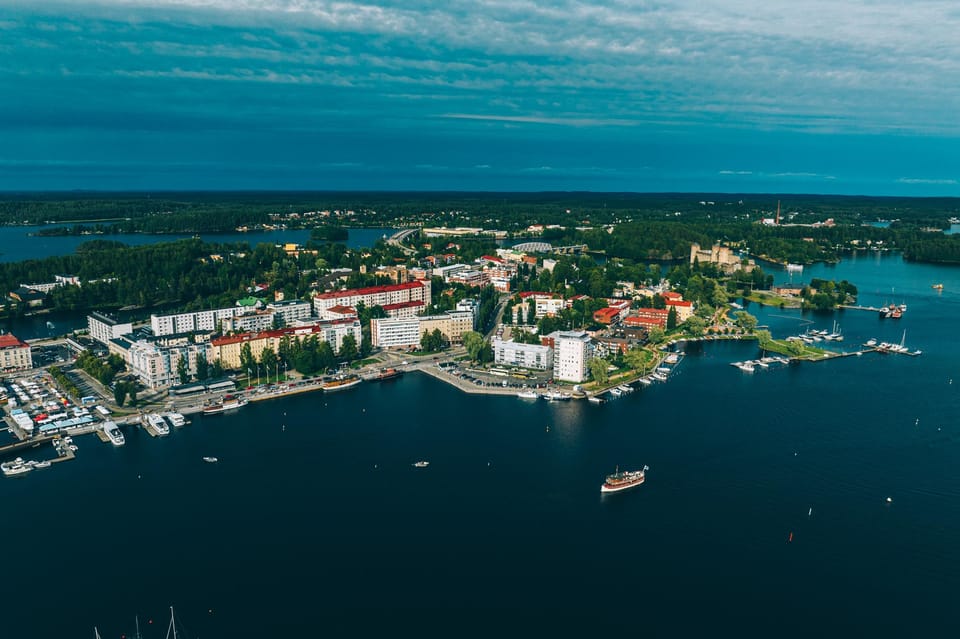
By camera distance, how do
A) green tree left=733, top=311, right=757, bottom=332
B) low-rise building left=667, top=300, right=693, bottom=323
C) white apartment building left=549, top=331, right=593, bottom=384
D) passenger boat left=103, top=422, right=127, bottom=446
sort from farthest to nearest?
low-rise building left=667, top=300, right=693, bottom=323 < green tree left=733, top=311, right=757, bottom=332 < white apartment building left=549, top=331, right=593, bottom=384 < passenger boat left=103, top=422, right=127, bottom=446

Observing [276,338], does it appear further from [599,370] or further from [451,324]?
[599,370]

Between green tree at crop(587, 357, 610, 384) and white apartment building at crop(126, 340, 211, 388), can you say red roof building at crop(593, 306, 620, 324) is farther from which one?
white apartment building at crop(126, 340, 211, 388)

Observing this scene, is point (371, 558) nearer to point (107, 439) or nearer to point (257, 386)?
point (107, 439)

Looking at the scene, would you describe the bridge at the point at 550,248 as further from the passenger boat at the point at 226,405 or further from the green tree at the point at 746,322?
the passenger boat at the point at 226,405

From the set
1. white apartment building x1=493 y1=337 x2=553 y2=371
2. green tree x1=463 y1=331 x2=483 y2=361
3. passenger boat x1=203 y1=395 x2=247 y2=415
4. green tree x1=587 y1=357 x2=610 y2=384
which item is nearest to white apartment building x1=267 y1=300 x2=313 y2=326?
green tree x1=463 y1=331 x2=483 y2=361

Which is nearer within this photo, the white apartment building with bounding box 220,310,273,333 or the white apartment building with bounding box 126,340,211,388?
the white apartment building with bounding box 126,340,211,388

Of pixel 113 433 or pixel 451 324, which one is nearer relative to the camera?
pixel 113 433

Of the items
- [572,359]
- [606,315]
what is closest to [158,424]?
[572,359]
